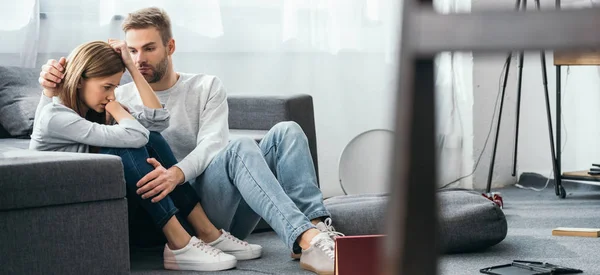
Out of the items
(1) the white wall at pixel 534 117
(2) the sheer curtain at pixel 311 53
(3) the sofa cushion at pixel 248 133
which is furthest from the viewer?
(1) the white wall at pixel 534 117

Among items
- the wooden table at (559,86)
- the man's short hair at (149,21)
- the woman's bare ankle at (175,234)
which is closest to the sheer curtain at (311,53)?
the wooden table at (559,86)

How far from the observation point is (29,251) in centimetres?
199

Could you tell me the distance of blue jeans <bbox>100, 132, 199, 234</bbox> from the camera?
237 centimetres

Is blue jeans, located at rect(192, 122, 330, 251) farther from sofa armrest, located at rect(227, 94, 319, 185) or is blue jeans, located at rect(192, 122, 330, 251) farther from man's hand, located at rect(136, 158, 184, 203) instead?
sofa armrest, located at rect(227, 94, 319, 185)

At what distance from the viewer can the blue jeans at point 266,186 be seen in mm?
2402

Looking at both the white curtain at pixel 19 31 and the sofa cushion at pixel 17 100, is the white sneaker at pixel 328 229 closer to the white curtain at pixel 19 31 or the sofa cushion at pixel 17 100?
the sofa cushion at pixel 17 100

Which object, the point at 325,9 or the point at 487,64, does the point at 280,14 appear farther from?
the point at 487,64

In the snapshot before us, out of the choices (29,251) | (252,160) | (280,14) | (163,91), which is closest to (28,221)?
(29,251)

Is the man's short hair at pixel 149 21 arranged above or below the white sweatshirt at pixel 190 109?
above

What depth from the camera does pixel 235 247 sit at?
2604 millimetres

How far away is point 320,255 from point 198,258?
357 mm

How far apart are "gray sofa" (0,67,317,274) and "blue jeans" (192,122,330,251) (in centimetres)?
42

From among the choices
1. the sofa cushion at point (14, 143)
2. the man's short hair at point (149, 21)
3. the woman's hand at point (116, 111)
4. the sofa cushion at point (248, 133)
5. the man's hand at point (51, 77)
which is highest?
the man's short hair at point (149, 21)

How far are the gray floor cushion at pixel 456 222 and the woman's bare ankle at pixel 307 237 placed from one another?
0.89 ft
